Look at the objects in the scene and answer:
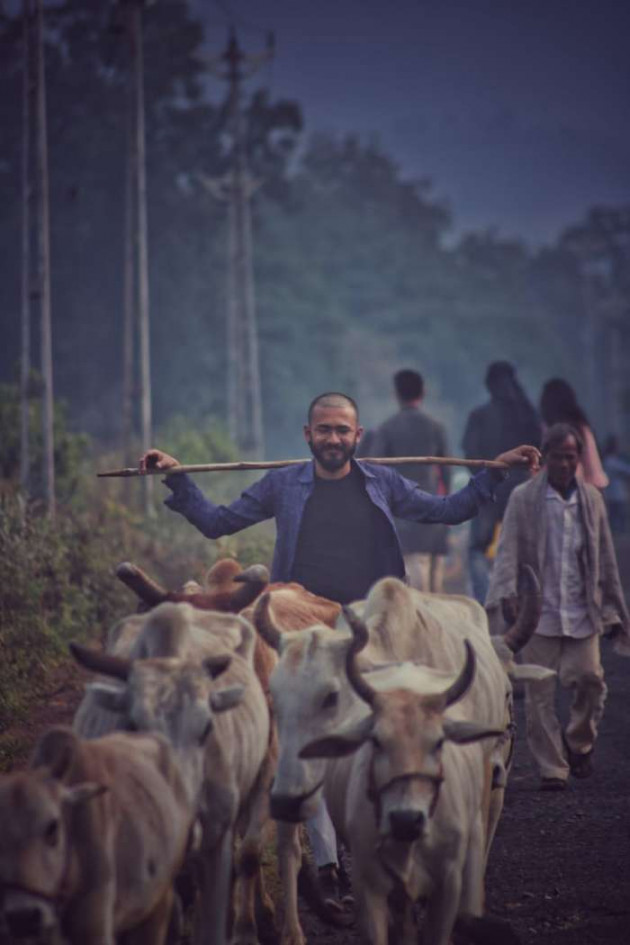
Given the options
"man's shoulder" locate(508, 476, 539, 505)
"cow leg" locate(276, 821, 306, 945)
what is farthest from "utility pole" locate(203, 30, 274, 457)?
"cow leg" locate(276, 821, 306, 945)

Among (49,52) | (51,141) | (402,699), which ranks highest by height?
(49,52)

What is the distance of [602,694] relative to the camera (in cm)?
920

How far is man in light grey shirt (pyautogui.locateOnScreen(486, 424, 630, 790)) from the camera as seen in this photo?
9.20 meters

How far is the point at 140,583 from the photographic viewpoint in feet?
21.1

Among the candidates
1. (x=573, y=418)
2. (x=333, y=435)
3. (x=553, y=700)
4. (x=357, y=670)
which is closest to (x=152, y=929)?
(x=357, y=670)

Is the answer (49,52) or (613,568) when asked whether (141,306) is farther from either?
(49,52)

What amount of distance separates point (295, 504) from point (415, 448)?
5764mm

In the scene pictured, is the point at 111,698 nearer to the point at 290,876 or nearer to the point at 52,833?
the point at 52,833

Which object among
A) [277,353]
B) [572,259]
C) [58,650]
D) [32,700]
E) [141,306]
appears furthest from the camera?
[572,259]

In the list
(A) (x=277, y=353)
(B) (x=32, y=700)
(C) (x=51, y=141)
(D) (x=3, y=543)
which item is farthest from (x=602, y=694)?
(A) (x=277, y=353)

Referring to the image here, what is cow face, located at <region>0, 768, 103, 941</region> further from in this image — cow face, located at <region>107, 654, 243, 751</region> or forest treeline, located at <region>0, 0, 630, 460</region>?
forest treeline, located at <region>0, 0, 630, 460</region>

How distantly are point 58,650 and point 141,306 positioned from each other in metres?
10.9

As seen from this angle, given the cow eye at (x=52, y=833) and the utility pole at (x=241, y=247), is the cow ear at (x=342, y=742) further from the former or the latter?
the utility pole at (x=241, y=247)

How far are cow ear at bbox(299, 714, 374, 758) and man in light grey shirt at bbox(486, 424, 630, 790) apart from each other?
155 inches
